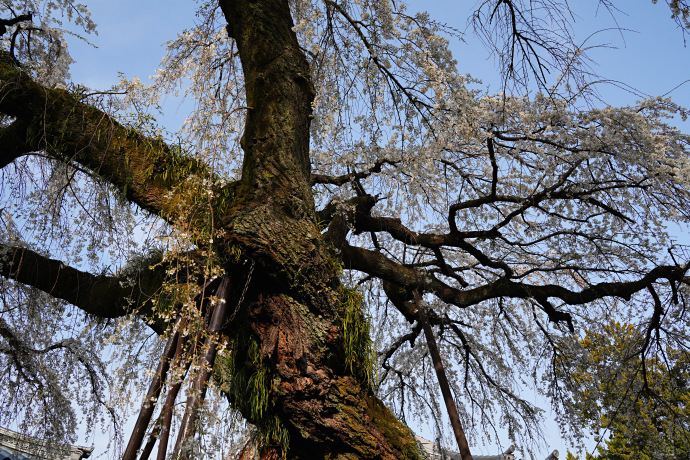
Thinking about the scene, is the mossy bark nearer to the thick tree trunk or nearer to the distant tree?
the thick tree trunk

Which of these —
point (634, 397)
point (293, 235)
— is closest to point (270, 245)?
point (293, 235)

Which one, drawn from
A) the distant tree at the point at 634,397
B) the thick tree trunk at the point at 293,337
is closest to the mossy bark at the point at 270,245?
the thick tree trunk at the point at 293,337

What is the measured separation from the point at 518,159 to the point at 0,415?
6.09 metres

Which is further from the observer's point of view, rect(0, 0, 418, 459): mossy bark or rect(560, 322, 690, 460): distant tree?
rect(560, 322, 690, 460): distant tree

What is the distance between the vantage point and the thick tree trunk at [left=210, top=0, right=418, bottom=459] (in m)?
2.29

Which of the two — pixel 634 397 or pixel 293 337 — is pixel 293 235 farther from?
pixel 634 397

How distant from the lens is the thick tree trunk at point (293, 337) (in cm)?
229

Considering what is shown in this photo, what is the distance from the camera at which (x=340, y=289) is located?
2688 millimetres

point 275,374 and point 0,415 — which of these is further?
point 0,415

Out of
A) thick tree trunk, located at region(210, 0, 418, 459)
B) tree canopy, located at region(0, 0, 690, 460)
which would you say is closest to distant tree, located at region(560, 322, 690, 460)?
tree canopy, located at region(0, 0, 690, 460)

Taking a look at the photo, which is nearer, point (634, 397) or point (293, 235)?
point (293, 235)

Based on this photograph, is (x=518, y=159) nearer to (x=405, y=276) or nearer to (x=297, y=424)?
(x=405, y=276)

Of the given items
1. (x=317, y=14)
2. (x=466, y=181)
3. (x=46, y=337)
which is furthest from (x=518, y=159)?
(x=46, y=337)

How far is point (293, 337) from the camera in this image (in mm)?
2342
